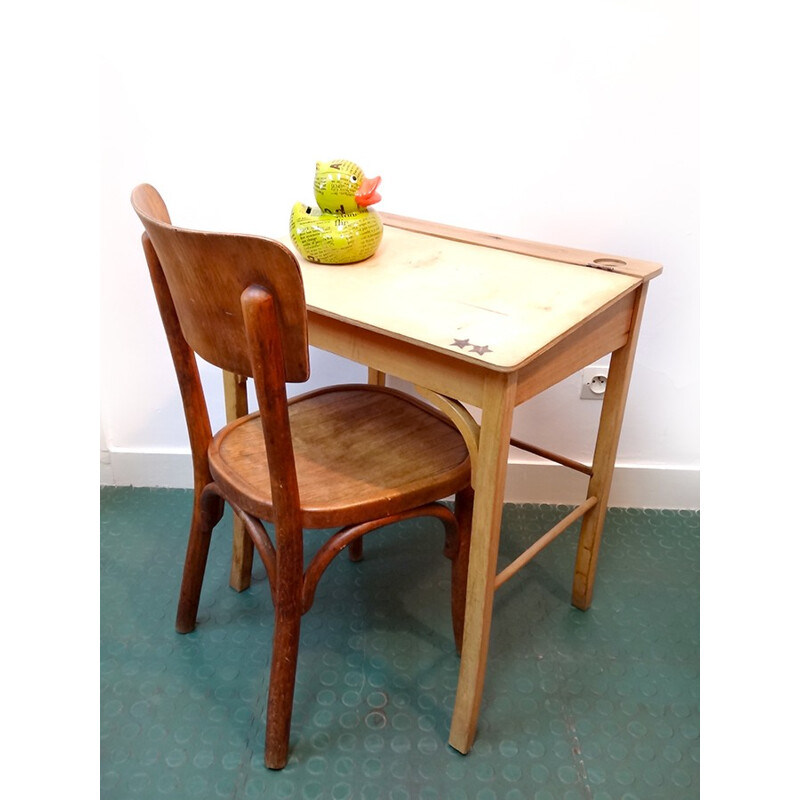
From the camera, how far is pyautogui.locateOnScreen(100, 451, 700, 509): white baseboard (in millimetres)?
1890

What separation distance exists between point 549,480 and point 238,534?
32.1 inches

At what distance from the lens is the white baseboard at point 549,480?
1.89 m

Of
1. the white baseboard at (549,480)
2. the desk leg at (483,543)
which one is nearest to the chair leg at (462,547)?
the desk leg at (483,543)

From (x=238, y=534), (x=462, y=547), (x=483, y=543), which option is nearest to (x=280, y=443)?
(x=483, y=543)

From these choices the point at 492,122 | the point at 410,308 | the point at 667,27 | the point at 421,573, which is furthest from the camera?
the point at 421,573

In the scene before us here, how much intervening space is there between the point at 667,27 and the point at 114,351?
145 centimetres

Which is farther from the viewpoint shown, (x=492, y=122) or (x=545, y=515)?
(x=545, y=515)

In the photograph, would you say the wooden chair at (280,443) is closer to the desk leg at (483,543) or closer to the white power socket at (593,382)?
the desk leg at (483,543)

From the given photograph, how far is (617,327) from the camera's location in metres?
1.30

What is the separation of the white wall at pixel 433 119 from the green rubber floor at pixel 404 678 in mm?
597

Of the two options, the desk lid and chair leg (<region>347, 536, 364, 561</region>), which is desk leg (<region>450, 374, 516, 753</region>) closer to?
the desk lid

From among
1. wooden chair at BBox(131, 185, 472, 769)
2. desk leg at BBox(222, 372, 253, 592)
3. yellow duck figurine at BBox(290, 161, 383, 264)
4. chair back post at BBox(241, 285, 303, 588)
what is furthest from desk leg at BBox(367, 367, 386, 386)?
chair back post at BBox(241, 285, 303, 588)

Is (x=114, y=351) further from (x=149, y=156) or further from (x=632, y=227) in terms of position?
(x=632, y=227)

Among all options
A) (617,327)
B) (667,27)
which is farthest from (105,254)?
(667,27)
